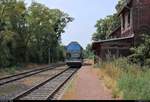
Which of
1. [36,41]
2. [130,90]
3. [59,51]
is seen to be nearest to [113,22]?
[59,51]

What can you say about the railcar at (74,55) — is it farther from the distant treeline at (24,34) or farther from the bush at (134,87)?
the bush at (134,87)

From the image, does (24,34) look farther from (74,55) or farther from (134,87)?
(134,87)

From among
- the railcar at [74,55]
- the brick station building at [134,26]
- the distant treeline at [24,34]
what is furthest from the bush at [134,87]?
the railcar at [74,55]

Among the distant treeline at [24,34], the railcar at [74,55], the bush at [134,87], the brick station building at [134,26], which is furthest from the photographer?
the railcar at [74,55]

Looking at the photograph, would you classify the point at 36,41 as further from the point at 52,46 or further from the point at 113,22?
the point at 113,22

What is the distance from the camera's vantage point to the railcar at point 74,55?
68812mm

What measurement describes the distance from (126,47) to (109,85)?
18270mm

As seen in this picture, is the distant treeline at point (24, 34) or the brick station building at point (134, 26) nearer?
the brick station building at point (134, 26)

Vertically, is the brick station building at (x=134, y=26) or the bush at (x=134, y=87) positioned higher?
the brick station building at (x=134, y=26)

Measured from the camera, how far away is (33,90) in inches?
1047

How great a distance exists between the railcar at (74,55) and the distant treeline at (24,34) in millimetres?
7521

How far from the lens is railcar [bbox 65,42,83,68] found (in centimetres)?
6881

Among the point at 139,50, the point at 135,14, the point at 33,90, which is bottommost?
the point at 33,90

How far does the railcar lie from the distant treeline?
24.7 ft
